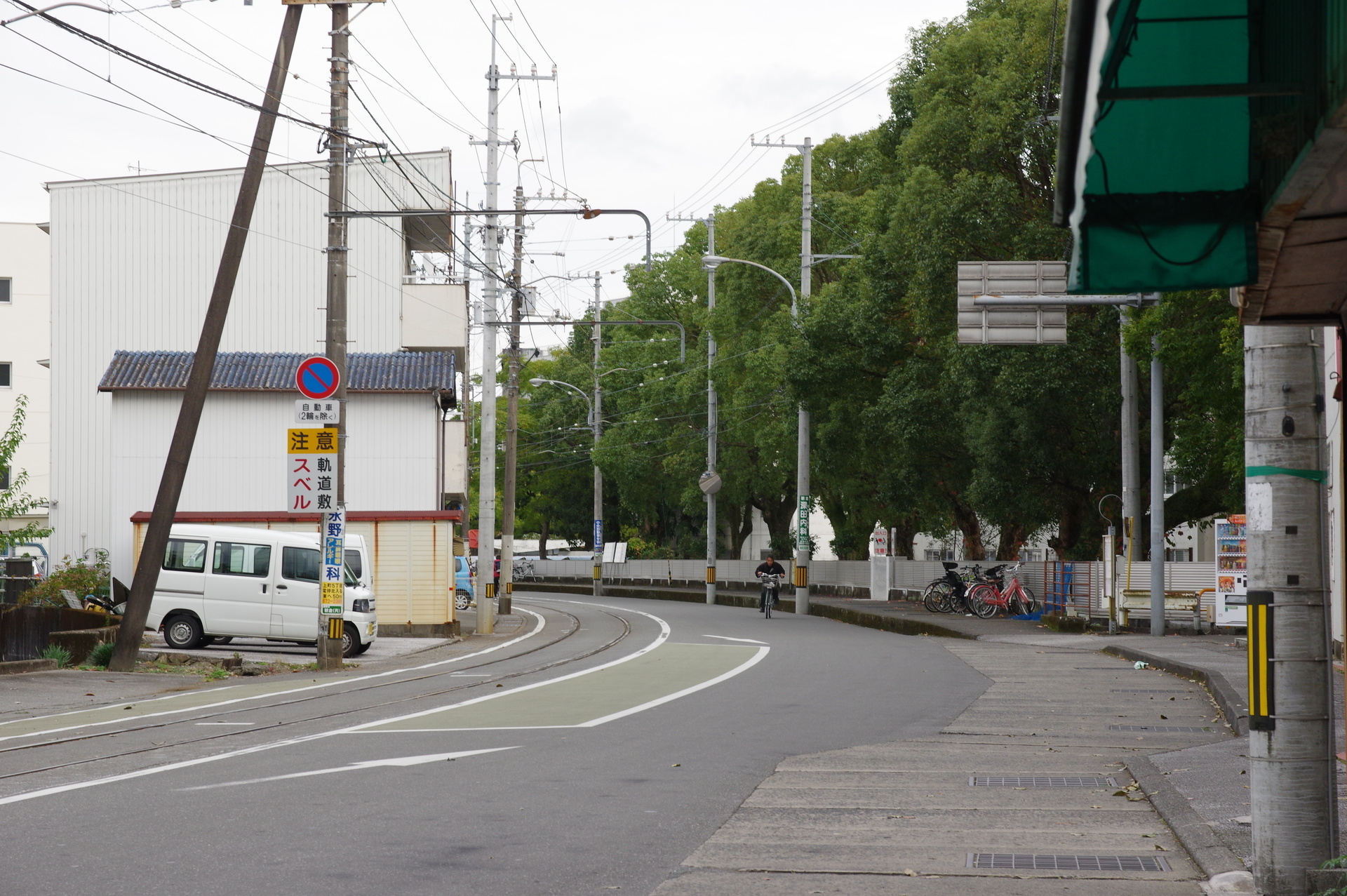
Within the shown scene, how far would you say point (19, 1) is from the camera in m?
14.0

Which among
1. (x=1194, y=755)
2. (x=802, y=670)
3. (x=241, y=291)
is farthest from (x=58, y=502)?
(x=1194, y=755)

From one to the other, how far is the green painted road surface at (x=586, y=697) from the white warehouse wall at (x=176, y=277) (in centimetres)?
1710

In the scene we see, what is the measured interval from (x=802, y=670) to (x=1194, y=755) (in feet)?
29.5

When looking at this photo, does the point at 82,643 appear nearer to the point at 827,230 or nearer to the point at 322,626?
the point at 322,626

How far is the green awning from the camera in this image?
4012 millimetres

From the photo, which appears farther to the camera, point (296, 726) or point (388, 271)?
point (388, 271)

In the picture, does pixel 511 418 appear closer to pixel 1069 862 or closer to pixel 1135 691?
pixel 1135 691

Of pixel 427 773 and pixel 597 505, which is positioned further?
pixel 597 505

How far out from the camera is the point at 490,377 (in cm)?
3131

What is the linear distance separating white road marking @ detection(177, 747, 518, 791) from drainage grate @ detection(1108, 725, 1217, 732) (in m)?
5.51

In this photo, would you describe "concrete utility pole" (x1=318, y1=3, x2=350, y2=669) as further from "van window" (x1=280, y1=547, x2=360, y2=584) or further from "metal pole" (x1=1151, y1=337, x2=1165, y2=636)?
"metal pole" (x1=1151, y1=337, x2=1165, y2=636)

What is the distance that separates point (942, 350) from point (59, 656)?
67.9 ft

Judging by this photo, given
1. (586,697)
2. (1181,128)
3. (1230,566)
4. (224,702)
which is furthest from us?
(1230,566)

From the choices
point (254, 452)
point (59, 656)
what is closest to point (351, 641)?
point (59, 656)
